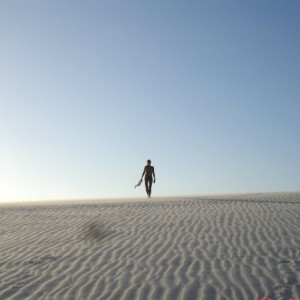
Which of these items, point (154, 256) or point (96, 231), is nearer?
point (154, 256)

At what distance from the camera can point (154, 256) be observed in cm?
795

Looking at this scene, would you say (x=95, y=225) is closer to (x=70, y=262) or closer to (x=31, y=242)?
(x=31, y=242)

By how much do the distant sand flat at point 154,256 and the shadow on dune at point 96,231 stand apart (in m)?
0.03

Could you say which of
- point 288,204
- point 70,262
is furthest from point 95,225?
point 288,204

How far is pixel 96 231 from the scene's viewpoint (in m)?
10.9

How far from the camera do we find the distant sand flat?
5973mm

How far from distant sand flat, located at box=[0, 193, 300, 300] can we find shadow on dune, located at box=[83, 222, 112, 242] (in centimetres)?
3

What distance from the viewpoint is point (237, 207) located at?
48.3ft

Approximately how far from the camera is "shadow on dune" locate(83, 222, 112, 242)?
990cm

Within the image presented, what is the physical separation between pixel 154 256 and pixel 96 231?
333cm

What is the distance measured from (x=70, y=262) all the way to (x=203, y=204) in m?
9.35

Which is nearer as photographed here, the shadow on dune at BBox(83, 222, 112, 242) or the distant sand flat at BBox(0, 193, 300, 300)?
the distant sand flat at BBox(0, 193, 300, 300)

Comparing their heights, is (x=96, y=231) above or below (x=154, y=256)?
above

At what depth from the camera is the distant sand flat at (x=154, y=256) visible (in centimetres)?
597
